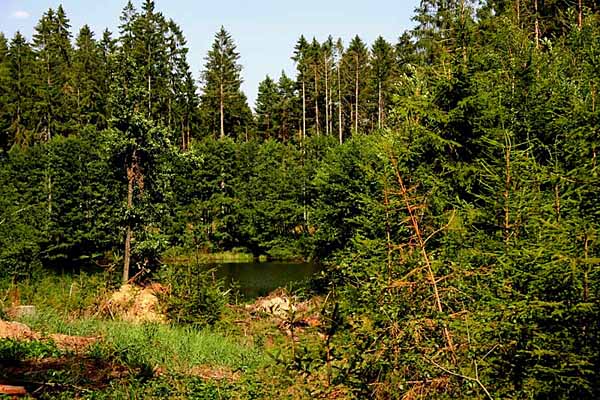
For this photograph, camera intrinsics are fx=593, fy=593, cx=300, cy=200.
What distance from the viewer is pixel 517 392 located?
10.8 ft

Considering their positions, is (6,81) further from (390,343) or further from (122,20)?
(390,343)

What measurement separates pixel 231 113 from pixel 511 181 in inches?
2175

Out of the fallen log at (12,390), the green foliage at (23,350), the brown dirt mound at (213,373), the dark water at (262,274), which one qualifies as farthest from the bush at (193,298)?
the dark water at (262,274)

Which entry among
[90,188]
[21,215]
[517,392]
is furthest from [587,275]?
[90,188]

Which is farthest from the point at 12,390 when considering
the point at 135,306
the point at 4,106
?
the point at 4,106

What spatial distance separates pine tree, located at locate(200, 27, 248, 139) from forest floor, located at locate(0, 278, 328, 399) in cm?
4492

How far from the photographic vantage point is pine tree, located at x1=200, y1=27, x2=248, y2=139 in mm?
55125

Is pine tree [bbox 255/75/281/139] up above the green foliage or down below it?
above

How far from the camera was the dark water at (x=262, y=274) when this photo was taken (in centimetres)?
2828

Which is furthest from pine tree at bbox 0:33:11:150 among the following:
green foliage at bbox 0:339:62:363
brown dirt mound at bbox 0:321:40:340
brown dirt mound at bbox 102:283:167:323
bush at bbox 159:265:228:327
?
green foliage at bbox 0:339:62:363

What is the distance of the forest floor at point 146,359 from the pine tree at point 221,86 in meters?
44.9

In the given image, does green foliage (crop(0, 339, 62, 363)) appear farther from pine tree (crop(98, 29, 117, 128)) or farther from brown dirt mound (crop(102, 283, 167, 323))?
pine tree (crop(98, 29, 117, 128))

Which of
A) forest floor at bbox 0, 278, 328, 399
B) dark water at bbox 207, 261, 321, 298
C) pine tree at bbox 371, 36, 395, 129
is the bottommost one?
dark water at bbox 207, 261, 321, 298

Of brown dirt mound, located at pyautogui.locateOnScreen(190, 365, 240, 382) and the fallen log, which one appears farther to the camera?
brown dirt mound, located at pyautogui.locateOnScreen(190, 365, 240, 382)
